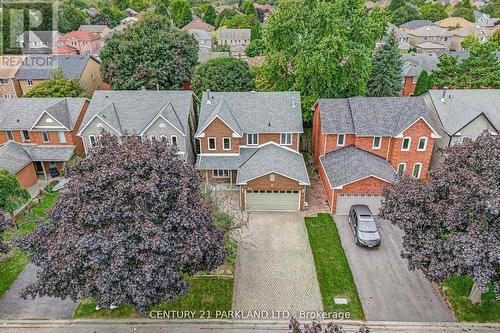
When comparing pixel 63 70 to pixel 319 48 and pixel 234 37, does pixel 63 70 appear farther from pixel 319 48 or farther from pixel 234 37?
pixel 234 37

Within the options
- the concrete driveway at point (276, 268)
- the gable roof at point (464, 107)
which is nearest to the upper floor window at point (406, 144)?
the gable roof at point (464, 107)

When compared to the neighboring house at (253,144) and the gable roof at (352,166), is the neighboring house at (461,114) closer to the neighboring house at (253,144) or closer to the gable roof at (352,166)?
the gable roof at (352,166)

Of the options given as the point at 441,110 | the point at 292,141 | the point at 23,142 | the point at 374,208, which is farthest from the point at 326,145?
the point at 23,142

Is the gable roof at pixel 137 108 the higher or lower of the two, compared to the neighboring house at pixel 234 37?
higher

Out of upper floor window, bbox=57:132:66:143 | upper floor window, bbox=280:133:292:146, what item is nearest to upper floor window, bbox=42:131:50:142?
upper floor window, bbox=57:132:66:143

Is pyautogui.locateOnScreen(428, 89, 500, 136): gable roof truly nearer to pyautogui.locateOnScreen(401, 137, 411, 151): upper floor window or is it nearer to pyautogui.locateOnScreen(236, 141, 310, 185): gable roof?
pyautogui.locateOnScreen(401, 137, 411, 151): upper floor window

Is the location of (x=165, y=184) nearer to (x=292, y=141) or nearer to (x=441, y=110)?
(x=292, y=141)
